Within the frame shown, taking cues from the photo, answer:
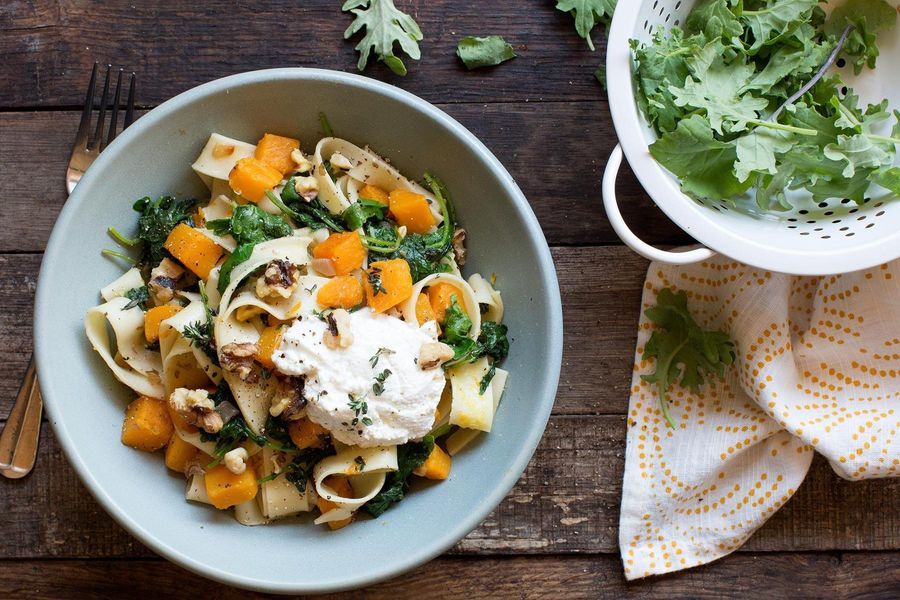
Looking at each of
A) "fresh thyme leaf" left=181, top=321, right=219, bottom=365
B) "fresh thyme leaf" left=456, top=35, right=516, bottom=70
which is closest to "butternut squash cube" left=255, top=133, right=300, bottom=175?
"fresh thyme leaf" left=181, top=321, right=219, bottom=365

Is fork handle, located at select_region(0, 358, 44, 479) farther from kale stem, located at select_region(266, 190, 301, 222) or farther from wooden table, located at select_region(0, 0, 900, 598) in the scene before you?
kale stem, located at select_region(266, 190, 301, 222)

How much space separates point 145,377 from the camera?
2.80 metres

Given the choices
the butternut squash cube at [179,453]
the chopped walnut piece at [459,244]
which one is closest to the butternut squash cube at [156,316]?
the butternut squash cube at [179,453]

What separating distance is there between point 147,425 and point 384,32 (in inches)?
67.3

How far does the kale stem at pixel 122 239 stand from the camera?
275 cm

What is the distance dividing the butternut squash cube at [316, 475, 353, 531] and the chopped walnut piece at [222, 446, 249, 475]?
0.31 meters

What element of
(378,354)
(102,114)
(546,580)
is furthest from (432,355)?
(102,114)

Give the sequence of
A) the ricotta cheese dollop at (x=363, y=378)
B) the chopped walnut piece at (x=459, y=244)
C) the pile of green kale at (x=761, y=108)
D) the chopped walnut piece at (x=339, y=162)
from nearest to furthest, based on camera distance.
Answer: the ricotta cheese dollop at (x=363, y=378) → the pile of green kale at (x=761, y=108) → the chopped walnut piece at (x=339, y=162) → the chopped walnut piece at (x=459, y=244)

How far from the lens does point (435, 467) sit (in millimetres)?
2848

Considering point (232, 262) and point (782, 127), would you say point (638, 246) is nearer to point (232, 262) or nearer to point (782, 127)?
point (782, 127)

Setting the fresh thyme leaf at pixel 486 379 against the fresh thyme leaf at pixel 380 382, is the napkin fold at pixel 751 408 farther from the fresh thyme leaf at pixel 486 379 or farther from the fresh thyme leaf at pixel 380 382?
the fresh thyme leaf at pixel 380 382

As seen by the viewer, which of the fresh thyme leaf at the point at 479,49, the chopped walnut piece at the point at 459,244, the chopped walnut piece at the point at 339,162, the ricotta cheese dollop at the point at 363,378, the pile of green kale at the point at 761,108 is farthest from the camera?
the fresh thyme leaf at the point at 479,49

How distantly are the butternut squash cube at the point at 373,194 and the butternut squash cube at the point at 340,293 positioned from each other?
39cm

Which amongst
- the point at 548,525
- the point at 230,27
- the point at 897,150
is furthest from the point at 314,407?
the point at 897,150
